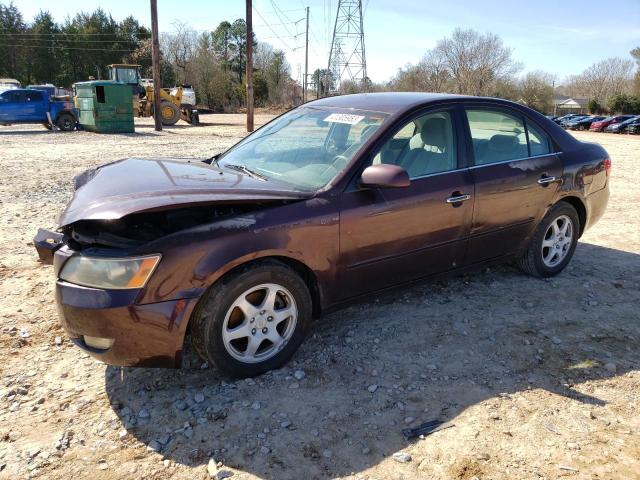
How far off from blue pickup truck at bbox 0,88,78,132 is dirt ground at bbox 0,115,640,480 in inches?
813

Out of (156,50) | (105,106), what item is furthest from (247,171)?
(156,50)

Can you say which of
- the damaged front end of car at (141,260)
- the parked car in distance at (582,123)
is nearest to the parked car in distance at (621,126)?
the parked car in distance at (582,123)

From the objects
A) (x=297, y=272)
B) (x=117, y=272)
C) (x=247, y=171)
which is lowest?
(x=297, y=272)

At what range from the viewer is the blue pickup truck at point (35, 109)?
2150cm

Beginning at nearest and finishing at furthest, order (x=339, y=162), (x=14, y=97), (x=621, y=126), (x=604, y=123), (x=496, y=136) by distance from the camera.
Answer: (x=339, y=162) < (x=496, y=136) < (x=14, y=97) < (x=621, y=126) < (x=604, y=123)

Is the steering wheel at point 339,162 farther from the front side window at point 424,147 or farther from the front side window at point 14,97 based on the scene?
the front side window at point 14,97

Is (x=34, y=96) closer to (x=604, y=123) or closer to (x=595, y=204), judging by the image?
(x=595, y=204)

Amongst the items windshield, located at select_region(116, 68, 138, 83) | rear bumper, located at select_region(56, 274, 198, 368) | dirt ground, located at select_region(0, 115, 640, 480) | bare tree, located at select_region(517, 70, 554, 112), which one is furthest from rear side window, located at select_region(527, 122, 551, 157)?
bare tree, located at select_region(517, 70, 554, 112)

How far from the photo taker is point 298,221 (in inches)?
117

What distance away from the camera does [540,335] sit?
3.67 metres

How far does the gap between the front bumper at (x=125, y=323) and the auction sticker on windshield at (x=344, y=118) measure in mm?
1781

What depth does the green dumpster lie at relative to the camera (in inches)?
838

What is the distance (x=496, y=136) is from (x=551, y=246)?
1.23 meters

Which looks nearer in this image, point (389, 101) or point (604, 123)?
point (389, 101)
